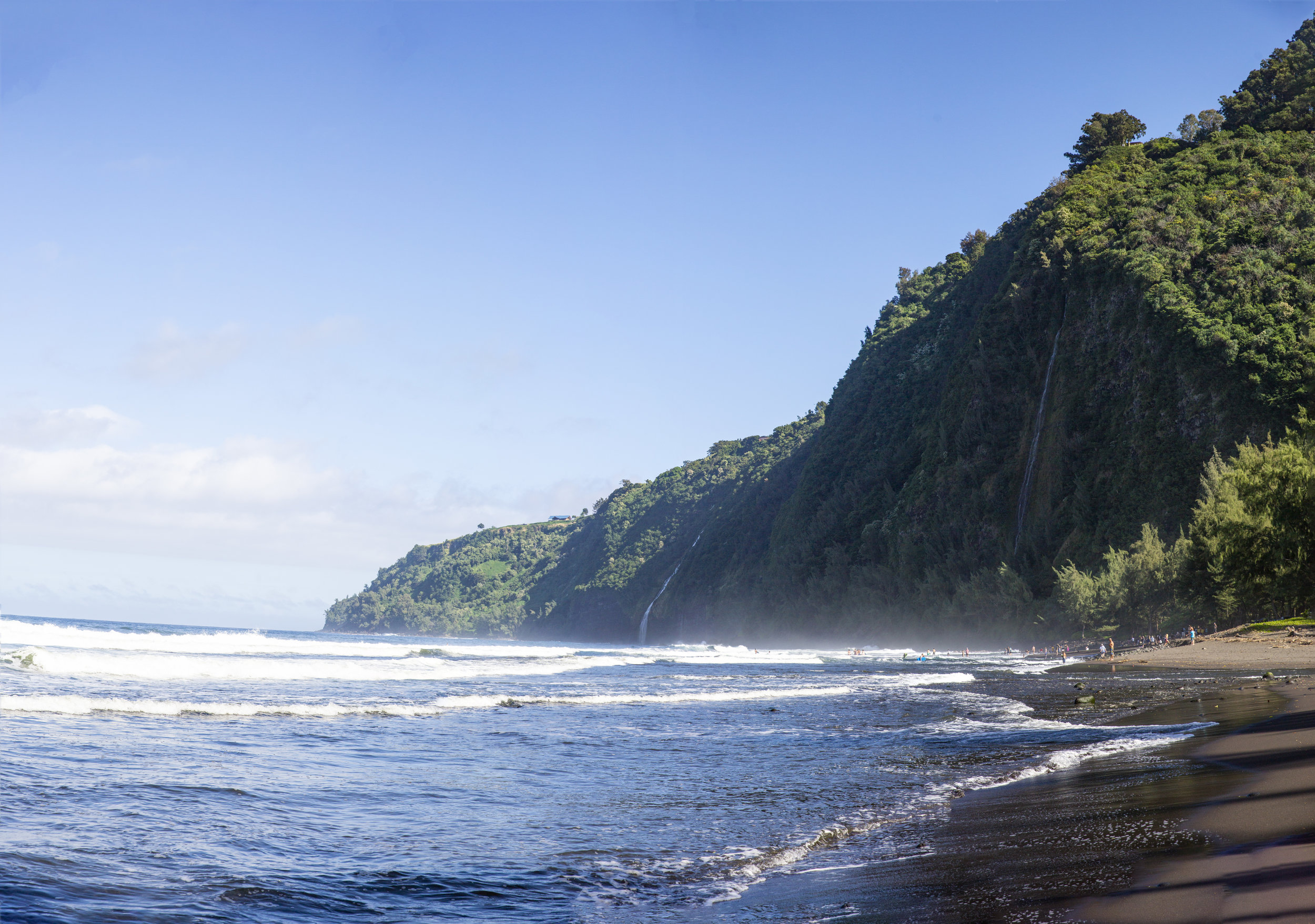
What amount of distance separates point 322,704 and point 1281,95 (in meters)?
105

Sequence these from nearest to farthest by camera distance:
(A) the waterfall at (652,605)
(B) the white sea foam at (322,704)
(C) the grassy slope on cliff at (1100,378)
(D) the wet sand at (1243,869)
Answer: (D) the wet sand at (1243,869) < (B) the white sea foam at (322,704) < (C) the grassy slope on cliff at (1100,378) < (A) the waterfall at (652,605)

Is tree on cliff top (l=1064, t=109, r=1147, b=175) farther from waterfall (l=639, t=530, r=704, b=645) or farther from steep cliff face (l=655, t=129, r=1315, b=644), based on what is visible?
waterfall (l=639, t=530, r=704, b=645)

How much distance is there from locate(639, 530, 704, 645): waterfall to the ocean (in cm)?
11489

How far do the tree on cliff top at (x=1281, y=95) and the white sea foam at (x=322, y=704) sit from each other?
85.9m

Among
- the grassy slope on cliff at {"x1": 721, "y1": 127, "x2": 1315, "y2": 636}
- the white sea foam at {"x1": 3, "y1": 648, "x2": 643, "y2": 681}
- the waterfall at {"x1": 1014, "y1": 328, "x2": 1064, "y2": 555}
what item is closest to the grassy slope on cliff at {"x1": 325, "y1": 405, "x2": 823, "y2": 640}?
the grassy slope on cliff at {"x1": 721, "y1": 127, "x2": 1315, "y2": 636}

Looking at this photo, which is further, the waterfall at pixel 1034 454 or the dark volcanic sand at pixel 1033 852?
the waterfall at pixel 1034 454

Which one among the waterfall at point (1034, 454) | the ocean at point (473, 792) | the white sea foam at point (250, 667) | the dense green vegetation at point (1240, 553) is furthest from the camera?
the waterfall at point (1034, 454)

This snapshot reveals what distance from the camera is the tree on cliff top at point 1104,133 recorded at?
9438 cm

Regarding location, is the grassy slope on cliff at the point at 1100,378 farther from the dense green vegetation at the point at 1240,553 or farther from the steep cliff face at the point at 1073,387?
the dense green vegetation at the point at 1240,553

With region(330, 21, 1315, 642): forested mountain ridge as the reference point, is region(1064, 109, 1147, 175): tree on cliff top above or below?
above

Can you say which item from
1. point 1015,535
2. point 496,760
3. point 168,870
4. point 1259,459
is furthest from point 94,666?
point 1015,535

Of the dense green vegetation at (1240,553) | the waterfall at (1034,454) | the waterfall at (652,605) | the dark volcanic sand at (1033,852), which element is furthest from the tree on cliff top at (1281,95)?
the dark volcanic sand at (1033,852)

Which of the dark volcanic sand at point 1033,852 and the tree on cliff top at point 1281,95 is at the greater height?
the tree on cliff top at point 1281,95

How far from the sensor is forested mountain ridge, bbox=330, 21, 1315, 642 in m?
58.3
